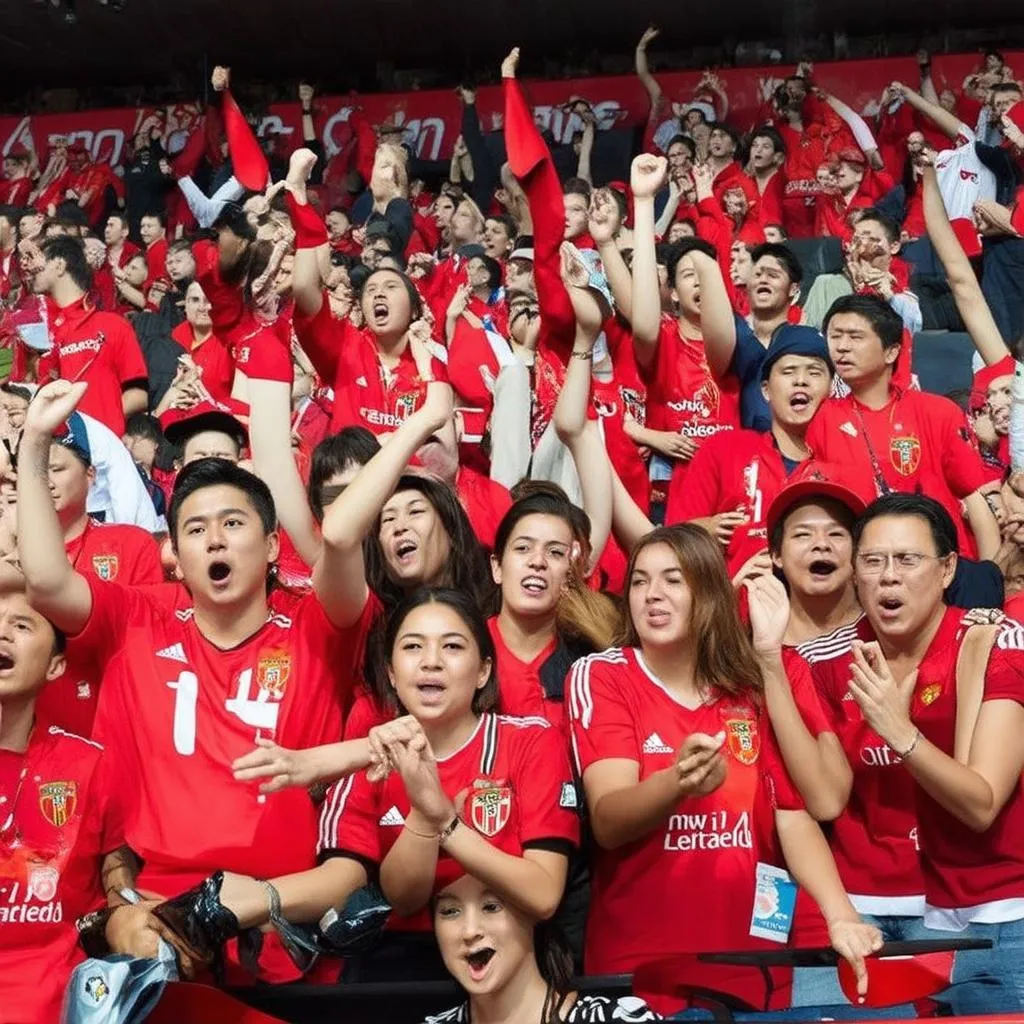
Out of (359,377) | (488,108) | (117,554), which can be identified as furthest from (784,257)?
(488,108)

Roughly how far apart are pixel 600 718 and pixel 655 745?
0.13 m

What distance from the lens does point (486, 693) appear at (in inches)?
150

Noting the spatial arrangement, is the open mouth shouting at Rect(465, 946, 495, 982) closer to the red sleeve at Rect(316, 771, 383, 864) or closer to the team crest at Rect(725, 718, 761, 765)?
the red sleeve at Rect(316, 771, 383, 864)

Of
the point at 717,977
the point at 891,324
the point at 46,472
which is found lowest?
the point at 717,977

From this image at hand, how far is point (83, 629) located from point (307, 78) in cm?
1238

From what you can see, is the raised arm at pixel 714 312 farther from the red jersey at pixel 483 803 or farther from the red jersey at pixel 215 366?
the red jersey at pixel 483 803

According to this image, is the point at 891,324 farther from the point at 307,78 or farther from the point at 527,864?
the point at 307,78

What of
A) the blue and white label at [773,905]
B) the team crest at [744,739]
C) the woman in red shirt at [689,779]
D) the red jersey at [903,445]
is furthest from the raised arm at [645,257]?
the blue and white label at [773,905]

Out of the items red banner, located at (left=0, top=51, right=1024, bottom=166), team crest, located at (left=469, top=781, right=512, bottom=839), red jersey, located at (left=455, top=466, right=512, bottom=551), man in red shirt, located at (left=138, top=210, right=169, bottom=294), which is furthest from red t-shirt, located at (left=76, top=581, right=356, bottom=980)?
red banner, located at (left=0, top=51, right=1024, bottom=166)

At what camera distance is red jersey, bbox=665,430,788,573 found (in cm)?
511

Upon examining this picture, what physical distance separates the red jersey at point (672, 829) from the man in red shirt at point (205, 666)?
1.96 feet

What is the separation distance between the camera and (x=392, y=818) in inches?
145

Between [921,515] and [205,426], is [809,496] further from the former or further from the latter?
[205,426]

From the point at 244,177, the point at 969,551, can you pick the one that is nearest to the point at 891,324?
the point at 969,551
